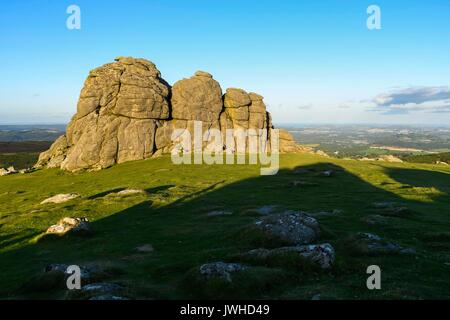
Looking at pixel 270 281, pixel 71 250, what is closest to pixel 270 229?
pixel 270 281

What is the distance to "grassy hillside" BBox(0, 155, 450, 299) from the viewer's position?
68.3ft

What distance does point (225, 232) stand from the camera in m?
Result: 35.2

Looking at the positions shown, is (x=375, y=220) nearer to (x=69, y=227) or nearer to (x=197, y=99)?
(x=69, y=227)

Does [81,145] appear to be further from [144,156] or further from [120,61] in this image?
[120,61]

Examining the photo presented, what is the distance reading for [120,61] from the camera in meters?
128

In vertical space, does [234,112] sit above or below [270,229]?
above

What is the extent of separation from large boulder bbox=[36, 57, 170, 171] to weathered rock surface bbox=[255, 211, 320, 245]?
8739 cm

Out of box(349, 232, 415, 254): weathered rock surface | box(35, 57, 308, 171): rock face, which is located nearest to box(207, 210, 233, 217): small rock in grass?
box(349, 232, 415, 254): weathered rock surface

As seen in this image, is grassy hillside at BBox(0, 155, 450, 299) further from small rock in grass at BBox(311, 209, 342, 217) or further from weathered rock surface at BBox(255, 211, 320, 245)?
weathered rock surface at BBox(255, 211, 320, 245)

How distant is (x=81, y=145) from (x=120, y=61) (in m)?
32.3

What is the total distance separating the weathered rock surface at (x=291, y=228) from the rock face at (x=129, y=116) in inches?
3452

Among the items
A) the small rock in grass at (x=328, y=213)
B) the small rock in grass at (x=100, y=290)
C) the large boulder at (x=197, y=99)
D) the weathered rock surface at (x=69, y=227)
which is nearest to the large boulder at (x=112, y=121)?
the large boulder at (x=197, y=99)

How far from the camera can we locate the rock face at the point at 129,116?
370 feet
